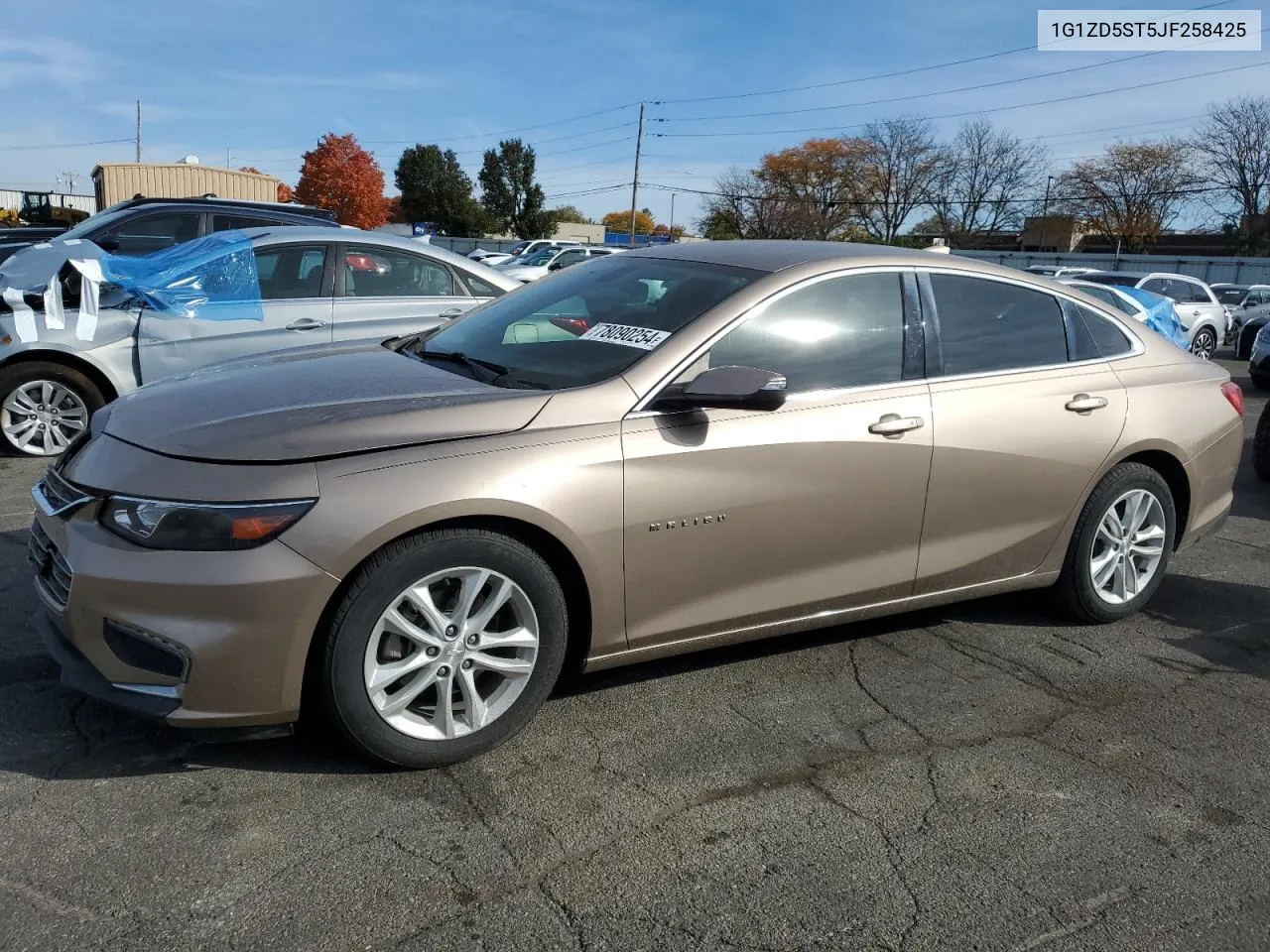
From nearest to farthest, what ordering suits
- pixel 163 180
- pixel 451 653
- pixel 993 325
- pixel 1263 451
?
1. pixel 451 653
2. pixel 993 325
3. pixel 1263 451
4. pixel 163 180

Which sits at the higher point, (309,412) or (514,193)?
(514,193)

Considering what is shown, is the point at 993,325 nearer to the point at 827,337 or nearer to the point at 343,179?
the point at 827,337

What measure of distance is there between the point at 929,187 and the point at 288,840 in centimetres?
7290

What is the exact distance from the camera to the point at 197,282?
6.86 metres

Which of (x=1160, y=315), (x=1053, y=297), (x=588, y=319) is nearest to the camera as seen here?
(x=588, y=319)

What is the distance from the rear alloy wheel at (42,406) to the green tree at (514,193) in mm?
67930

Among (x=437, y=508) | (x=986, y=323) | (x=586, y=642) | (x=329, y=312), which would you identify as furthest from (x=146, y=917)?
(x=329, y=312)

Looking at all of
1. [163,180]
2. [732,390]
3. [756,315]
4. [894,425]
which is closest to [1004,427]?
[894,425]

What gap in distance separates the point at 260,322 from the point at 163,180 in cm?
2577

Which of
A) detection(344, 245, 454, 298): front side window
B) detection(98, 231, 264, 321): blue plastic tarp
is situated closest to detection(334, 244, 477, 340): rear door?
detection(344, 245, 454, 298): front side window

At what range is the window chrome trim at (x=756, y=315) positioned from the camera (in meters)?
3.29

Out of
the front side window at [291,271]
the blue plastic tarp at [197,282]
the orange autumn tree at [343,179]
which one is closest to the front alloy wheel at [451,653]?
the blue plastic tarp at [197,282]

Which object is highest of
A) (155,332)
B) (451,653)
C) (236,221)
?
(236,221)

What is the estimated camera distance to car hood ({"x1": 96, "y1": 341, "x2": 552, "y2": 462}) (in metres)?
2.89
